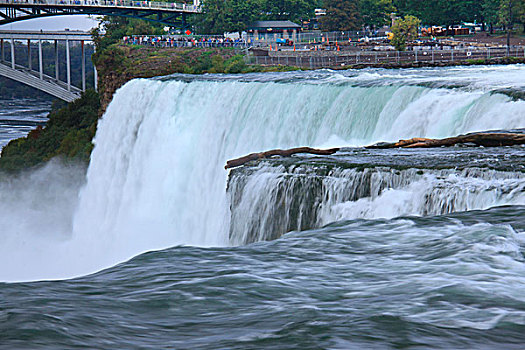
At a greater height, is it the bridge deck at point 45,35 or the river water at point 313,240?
the bridge deck at point 45,35

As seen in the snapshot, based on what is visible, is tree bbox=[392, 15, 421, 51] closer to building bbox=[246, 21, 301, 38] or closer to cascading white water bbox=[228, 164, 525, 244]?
building bbox=[246, 21, 301, 38]

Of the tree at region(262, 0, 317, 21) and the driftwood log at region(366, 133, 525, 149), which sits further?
the tree at region(262, 0, 317, 21)

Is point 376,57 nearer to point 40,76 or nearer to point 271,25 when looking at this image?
point 271,25

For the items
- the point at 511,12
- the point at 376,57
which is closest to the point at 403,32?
the point at 511,12

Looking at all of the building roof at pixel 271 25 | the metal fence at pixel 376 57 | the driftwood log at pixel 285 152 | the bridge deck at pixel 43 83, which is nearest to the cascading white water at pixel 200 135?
the driftwood log at pixel 285 152

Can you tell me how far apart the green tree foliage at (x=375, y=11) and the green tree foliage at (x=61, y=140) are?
27.3 meters

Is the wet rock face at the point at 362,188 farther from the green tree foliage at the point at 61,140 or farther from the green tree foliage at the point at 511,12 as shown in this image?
the green tree foliage at the point at 511,12

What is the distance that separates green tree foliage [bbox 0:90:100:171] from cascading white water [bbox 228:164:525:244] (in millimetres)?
30677

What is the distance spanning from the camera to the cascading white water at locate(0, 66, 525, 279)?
17.8 meters

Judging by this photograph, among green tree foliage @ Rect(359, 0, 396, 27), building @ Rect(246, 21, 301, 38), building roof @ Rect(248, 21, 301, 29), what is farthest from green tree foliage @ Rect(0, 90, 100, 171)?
green tree foliage @ Rect(359, 0, 396, 27)

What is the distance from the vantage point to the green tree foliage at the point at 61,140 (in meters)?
45.3

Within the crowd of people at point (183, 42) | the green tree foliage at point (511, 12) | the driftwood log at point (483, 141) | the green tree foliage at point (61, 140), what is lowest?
the green tree foliage at point (61, 140)

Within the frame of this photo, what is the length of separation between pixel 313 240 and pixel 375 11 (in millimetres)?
64108

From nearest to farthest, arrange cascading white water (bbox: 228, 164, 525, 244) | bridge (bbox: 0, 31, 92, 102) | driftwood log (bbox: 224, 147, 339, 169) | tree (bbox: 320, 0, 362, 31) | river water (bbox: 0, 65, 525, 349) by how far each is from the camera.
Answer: river water (bbox: 0, 65, 525, 349)
cascading white water (bbox: 228, 164, 525, 244)
driftwood log (bbox: 224, 147, 339, 169)
bridge (bbox: 0, 31, 92, 102)
tree (bbox: 320, 0, 362, 31)
